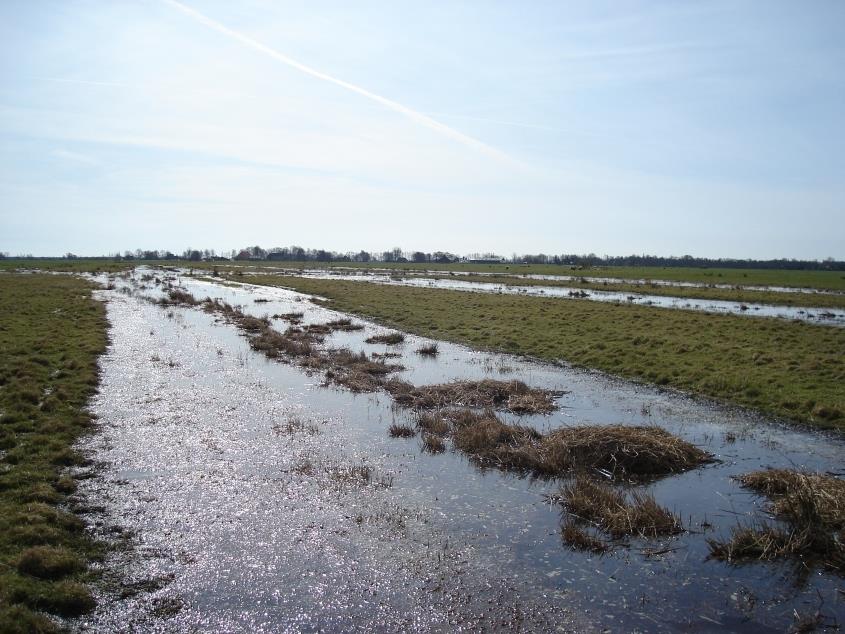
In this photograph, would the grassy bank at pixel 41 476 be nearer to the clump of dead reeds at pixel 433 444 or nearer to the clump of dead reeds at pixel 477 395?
the clump of dead reeds at pixel 433 444

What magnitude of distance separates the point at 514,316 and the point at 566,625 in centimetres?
3344

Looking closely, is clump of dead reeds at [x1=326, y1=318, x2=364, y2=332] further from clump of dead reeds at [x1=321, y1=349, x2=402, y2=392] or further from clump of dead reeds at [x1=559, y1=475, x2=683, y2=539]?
clump of dead reeds at [x1=559, y1=475, x2=683, y2=539]

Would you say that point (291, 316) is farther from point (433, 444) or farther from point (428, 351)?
point (433, 444)

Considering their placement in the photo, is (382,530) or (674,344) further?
(674,344)

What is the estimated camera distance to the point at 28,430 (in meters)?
14.0

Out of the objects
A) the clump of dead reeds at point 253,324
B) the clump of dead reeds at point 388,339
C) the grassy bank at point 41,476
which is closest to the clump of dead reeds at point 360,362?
the clump of dead reeds at point 388,339

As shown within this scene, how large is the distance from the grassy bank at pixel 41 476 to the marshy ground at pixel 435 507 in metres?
0.48

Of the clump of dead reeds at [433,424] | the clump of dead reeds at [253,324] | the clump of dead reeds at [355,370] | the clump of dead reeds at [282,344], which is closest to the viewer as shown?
the clump of dead reeds at [433,424]

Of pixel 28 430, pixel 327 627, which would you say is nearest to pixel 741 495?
pixel 327 627

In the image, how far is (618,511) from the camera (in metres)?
10.5

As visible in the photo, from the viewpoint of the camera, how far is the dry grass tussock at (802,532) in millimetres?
9305

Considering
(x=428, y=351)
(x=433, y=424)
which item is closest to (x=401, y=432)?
(x=433, y=424)

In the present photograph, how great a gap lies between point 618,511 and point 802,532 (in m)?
3.14

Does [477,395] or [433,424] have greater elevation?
[477,395]
